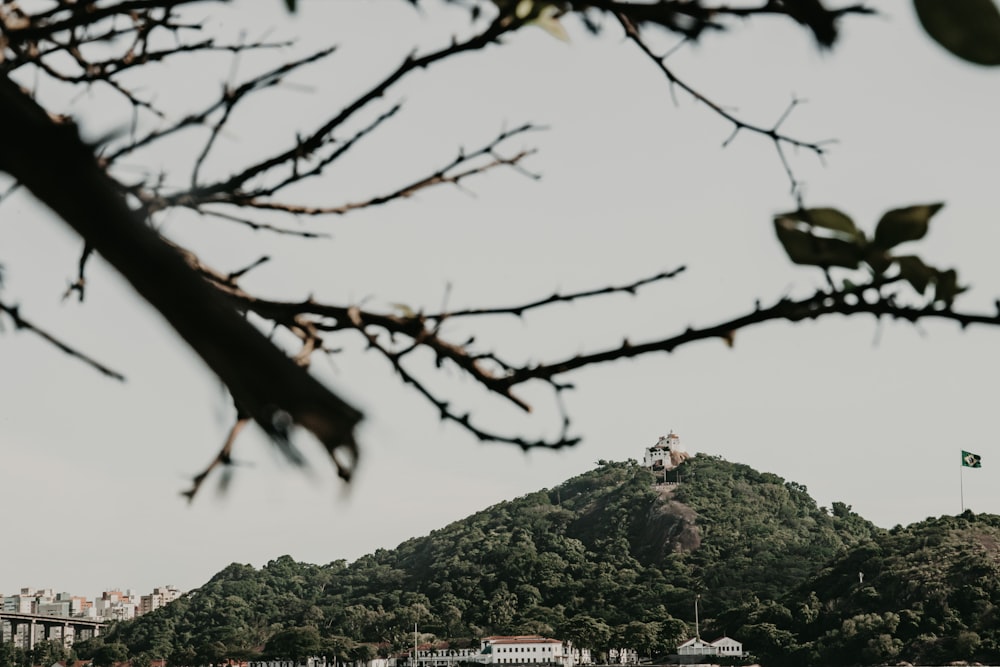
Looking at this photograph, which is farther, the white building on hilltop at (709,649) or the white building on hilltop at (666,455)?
the white building on hilltop at (666,455)

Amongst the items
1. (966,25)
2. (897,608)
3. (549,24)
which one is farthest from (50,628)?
(966,25)

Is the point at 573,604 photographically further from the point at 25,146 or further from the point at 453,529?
the point at 25,146

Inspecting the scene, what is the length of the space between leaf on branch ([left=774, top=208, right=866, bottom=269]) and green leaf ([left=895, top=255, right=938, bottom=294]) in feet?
0.16

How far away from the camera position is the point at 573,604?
5697cm

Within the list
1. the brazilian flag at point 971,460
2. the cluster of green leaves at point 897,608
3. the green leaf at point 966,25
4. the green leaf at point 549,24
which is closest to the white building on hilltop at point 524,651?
the cluster of green leaves at point 897,608

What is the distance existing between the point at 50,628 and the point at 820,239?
6955cm

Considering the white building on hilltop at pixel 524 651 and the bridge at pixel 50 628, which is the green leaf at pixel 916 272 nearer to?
the white building on hilltop at pixel 524 651

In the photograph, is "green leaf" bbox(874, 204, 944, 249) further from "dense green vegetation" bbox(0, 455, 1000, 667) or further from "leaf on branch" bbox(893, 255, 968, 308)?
"dense green vegetation" bbox(0, 455, 1000, 667)

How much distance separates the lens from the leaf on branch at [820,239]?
50cm

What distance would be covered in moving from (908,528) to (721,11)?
57989 mm

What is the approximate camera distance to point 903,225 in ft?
1.61

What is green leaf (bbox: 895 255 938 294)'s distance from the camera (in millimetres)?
566

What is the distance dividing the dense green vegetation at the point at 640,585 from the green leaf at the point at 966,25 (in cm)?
4515

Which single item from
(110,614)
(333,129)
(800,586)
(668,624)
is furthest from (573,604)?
(333,129)
